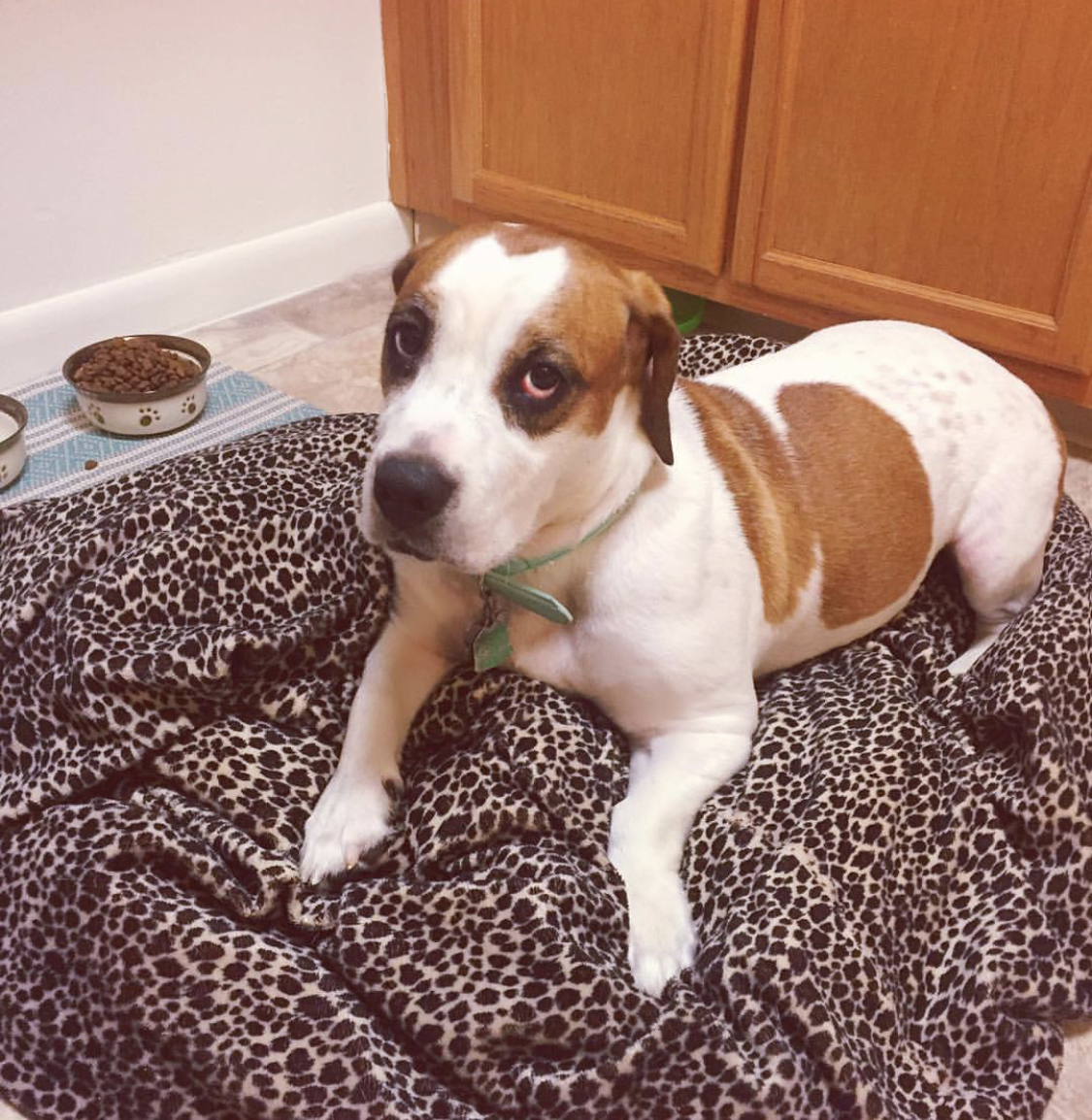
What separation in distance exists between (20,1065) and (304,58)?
9.01 feet

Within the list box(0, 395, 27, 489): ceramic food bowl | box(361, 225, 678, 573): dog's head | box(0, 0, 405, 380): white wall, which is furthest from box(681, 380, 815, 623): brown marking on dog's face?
box(0, 0, 405, 380): white wall

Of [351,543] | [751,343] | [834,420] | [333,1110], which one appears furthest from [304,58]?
[333,1110]

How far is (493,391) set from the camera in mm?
1370

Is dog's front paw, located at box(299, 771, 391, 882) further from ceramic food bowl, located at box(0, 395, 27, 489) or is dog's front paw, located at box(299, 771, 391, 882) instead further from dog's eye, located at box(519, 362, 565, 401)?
ceramic food bowl, located at box(0, 395, 27, 489)

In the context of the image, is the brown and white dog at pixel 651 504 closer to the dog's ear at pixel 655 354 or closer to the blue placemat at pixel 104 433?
the dog's ear at pixel 655 354

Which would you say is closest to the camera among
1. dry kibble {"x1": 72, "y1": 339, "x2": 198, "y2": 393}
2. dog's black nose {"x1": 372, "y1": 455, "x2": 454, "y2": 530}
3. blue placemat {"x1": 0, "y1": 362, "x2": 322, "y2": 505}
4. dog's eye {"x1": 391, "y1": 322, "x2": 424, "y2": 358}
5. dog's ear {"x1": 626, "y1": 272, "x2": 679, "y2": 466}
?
dog's black nose {"x1": 372, "y1": 455, "x2": 454, "y2": 530}

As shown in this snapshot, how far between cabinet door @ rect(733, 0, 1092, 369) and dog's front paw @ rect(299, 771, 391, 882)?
182cm

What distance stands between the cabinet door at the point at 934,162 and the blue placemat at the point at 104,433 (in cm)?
132

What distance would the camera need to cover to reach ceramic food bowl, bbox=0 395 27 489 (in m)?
2.52

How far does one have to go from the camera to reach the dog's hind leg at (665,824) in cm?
150

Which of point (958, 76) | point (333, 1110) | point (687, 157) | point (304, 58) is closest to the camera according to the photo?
point (333, 1110)

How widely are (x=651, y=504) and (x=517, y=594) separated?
227 mm

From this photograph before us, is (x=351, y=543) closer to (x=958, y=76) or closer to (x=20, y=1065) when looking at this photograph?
(x=20, y=1065)

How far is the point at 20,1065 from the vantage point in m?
1.43
